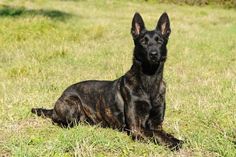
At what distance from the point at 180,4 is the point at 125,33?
16871 mm

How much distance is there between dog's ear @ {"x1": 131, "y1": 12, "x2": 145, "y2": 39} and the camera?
6609 millimetres

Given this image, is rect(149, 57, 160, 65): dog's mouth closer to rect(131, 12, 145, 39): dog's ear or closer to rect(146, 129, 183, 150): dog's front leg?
rect(131, 12, 145, 39): dog's ear

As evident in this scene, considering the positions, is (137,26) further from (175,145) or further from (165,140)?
(175,145)

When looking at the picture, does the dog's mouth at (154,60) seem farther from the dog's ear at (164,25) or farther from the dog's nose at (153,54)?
the dog's ear at (164,25)

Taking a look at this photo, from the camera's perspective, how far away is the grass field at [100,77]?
5.82 metres

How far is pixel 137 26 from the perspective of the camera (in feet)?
21.8

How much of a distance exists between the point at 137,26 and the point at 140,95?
1.01 meters

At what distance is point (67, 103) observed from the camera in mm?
7160

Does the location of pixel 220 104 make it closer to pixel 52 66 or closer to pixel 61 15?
pixel 52 66

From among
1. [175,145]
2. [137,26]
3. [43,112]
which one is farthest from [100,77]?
[175,145]

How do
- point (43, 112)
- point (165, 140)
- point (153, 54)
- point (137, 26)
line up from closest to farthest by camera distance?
1. point (165, 140)
2. point (153, 54)
3. point (137, 26)
4. point (43, 112)

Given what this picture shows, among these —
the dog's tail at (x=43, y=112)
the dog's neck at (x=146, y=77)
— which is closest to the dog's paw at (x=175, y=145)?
the dog's neck at (x=146, y=77)

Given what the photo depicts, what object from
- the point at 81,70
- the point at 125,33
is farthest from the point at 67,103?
the point at 125,33

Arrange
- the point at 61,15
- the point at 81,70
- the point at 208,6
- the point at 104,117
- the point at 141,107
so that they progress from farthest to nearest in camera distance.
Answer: the point at 208,6 < the point at 61,15 < the point at 81,70 < the point at 104,117 < the point at 141,107
